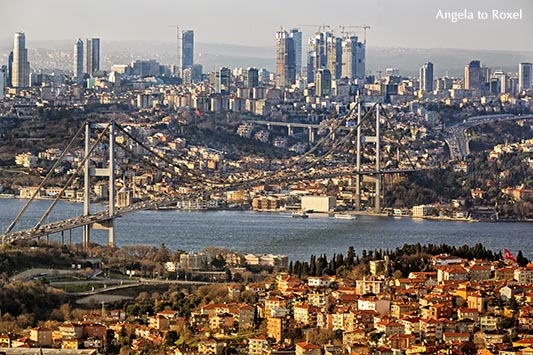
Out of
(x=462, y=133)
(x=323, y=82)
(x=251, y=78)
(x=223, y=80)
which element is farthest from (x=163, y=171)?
(x=323, y=82)

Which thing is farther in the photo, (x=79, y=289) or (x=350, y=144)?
(x=350, y=144)

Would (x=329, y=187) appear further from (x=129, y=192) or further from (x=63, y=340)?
(x=63, y=340)

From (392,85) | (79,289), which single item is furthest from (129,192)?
(392,85)

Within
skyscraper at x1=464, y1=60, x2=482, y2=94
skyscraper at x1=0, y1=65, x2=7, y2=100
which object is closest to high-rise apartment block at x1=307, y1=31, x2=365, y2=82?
skyscraper at x1=464, y1=60, x2=482, y2=94

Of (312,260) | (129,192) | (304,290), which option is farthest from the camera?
(129,192)

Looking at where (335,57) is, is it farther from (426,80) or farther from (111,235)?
(111,235)

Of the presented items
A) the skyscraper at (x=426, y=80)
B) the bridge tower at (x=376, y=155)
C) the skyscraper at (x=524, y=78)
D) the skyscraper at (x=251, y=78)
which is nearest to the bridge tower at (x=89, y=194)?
the bridge tower at (x=376, y=155)

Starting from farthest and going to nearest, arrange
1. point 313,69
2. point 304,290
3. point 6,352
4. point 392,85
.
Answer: point 313,69 < point 392,85 < point 304,290 < point 6,352
